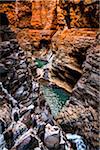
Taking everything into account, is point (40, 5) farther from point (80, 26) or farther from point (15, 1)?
point (80, 26)

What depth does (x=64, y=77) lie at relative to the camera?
23.8 m

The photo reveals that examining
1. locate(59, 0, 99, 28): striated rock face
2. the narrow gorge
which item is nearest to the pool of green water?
the narrow gorge

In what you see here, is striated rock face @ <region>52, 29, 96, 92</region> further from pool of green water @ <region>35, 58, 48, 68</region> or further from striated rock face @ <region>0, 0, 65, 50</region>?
striated rock face @ <region>0, 0, 65, 50</region>

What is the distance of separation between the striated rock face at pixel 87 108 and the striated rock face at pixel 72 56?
22.5 ft

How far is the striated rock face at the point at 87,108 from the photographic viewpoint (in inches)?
457

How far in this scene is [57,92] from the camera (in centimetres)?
2278

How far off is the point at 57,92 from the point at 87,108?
33.2 ft

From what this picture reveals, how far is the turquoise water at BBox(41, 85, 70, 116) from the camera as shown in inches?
720

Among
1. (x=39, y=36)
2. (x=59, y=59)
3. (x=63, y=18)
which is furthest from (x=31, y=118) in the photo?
(x=39, y=36)

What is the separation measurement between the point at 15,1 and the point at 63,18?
1426cm

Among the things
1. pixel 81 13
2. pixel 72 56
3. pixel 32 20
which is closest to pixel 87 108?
pixel 72 56

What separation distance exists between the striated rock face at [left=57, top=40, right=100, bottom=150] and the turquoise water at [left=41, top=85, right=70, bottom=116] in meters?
2.73

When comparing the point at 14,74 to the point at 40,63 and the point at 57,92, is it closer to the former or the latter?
the point at 57,92

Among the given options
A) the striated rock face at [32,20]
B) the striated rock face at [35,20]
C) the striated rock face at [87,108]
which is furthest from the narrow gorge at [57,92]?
the striated rock face at [32,20]
